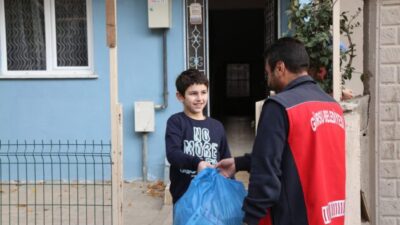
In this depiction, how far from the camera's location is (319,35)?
4.01 m

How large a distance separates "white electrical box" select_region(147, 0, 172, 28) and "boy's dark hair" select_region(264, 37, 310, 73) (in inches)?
194

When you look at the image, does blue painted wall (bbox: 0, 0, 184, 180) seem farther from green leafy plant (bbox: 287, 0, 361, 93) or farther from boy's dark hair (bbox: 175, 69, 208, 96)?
boy's dark hair (bbox: 175, 69, 208, 96)

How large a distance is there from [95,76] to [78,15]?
974mm

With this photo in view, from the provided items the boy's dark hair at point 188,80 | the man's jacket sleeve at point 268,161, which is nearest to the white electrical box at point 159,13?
the boy's dark hair at point 188,80

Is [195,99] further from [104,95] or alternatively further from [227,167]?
[104,95]

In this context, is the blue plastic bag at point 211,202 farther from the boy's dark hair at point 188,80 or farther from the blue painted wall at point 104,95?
the blue painted wall at point 104,95

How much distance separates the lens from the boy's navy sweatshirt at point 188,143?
303 cm

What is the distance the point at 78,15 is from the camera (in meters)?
7.77

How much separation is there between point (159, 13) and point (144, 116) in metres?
1.45

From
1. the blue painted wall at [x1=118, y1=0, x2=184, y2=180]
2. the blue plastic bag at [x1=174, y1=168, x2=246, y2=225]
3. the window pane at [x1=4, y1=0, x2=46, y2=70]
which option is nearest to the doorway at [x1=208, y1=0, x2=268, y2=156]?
the blue painted wall at [x1=118, y1=0, x2=184, y2=180]

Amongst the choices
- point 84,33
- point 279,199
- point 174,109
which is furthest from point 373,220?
point 84,33

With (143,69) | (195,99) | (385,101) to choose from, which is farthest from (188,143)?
(143,69)

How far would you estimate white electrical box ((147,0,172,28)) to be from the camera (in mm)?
7242

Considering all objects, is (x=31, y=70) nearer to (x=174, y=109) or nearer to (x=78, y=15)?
(x=78, y=15)
